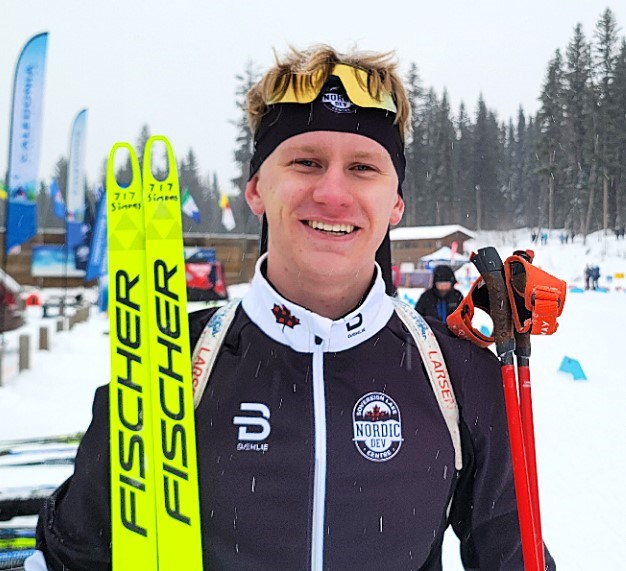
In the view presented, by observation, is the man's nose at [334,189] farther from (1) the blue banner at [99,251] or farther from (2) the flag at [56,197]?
(2) the flag at [56,197]

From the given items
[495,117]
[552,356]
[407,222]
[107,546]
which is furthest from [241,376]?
[495,117]

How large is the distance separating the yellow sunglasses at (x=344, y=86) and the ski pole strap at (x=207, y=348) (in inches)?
25.9

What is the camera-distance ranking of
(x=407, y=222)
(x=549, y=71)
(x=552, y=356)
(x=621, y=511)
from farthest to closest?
(x=407, y=222)
(x=549, y=71)
(x=552, y=356)
(x=621, y=511)

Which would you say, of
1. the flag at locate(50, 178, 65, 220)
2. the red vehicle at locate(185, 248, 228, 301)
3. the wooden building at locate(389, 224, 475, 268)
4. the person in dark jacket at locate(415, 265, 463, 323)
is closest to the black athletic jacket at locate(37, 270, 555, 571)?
the person in dark jacket at locate(415, 265, 463, 323)

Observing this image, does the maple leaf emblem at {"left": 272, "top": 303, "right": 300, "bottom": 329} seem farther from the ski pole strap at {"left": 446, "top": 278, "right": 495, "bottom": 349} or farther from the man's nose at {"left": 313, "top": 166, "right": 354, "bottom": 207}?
the ski pole strap at {"left": 446, "top": 278, "right": 495, "bottom": 349}

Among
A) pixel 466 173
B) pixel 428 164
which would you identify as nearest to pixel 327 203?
pixel 428 164

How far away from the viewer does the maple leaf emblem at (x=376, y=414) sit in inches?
58.7

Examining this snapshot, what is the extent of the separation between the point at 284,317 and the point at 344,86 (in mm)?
703

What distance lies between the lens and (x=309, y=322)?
1527 mm

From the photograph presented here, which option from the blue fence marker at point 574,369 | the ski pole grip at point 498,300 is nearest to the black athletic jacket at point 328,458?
the ski pole grip at point 498,300

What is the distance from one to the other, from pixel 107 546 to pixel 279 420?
0.67m

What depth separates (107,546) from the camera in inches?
62.5

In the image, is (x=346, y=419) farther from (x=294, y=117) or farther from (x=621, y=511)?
(x=621, y=511)

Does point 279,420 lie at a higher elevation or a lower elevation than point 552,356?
higher
